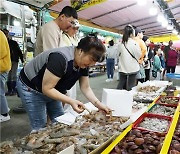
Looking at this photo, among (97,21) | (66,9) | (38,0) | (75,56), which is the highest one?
(97,21)

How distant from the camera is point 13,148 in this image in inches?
57.9

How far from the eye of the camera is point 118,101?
2176mm

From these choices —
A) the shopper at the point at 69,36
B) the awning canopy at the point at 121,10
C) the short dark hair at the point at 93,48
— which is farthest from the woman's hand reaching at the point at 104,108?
the awning canopy at the point at 121,10

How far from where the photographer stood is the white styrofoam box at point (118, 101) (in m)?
2.17

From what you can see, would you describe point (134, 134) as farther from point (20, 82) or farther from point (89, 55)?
point (20, 82)

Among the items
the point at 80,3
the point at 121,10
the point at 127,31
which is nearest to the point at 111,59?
the point at 121,10

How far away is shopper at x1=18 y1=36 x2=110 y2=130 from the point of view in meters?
1.75

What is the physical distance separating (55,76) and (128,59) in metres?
2.85

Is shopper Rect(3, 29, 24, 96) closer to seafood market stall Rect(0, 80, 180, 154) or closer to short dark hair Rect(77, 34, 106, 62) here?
seafood market stall Rect(0, 80, 180, 154)

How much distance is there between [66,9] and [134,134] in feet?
5.32

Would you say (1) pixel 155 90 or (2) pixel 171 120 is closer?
(2) pixel 171 120

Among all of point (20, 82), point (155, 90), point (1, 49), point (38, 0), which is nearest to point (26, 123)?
point (1, 49)

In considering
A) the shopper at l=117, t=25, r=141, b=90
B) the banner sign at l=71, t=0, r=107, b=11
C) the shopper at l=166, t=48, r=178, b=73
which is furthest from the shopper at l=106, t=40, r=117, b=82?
the shopper at l=117, t=25, r=141, b=90

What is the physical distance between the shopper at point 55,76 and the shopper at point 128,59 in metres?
2.22
